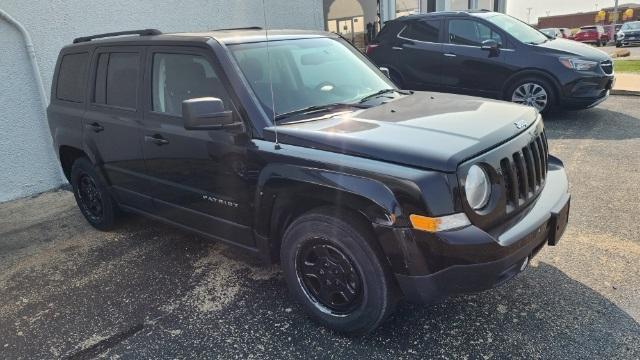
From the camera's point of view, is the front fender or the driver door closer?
the front fender

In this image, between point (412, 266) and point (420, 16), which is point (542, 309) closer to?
point (412, 266)

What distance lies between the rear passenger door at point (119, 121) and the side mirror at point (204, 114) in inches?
41.7

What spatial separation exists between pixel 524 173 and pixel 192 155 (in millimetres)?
2132

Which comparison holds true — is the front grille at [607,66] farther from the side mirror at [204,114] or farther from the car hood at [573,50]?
the side mirror at [204,114]

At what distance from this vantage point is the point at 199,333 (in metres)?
2.99

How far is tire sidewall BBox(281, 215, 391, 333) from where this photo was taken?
2535 mm

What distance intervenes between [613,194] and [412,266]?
3143 millimetres

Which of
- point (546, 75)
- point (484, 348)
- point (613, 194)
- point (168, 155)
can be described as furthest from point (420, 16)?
point (484, 348)

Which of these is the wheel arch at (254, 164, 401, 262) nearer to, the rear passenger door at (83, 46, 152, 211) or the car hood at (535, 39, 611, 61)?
the rear passenger door at (83, 46, 152, 211)

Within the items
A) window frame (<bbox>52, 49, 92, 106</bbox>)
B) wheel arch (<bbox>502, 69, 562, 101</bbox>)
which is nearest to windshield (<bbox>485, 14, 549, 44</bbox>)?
wheel arch (<bbox>502, 69, 562, 101</bbox>)

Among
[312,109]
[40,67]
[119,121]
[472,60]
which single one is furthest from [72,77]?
[472,60]

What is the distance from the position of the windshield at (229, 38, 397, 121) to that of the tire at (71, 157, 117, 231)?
206 cm

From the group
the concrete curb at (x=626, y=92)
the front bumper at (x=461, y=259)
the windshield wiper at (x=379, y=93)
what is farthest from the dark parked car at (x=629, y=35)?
the front bumper at (x=461, y=259)

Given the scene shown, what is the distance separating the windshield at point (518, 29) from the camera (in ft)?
25.1
